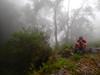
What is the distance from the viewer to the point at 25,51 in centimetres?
1562

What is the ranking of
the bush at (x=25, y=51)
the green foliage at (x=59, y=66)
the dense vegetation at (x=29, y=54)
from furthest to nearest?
the bush at (x=25, y=51) → the dense vegetation at (x=29, y=54) → the green foliage at (x=59, y=66)

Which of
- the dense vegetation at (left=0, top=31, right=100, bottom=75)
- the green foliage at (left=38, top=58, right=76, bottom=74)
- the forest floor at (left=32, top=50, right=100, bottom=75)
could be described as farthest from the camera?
the dense vegetation at (left=0, top=31, right=100, bottom=75)

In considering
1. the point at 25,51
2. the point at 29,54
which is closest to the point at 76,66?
the point at 29,54

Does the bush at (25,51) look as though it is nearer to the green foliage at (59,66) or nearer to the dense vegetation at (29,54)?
the dense vegetation at (29,54)

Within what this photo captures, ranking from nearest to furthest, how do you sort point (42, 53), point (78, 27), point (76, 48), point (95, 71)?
point (95, 71), point (76, 48), point (42, 53), point (78, 27)

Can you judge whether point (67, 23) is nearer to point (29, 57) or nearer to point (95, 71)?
point (29, 57)

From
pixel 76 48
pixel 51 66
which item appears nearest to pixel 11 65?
pixel 76 48

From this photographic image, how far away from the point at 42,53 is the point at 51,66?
461 centimetres

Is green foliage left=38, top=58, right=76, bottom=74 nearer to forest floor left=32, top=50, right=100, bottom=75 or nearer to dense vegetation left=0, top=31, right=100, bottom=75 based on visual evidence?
forest floor left=32, top=50, right=100, bottom=75

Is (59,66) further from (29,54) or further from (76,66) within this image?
(29,54)

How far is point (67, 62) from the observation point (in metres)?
10.7

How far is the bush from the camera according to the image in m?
15.0

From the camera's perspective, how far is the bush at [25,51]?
15008mm

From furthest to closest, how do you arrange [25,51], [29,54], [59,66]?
[25,51] → [29,54] → [59,66]
